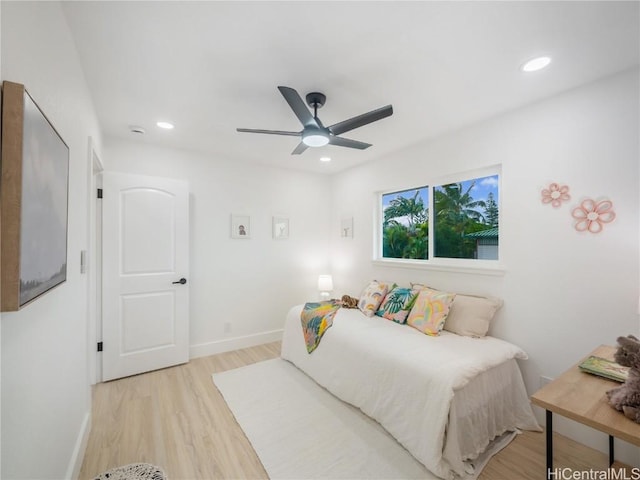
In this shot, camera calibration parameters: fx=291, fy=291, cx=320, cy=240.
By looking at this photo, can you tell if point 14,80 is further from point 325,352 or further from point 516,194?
point 516,194

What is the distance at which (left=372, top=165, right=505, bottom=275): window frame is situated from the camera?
8.43 feet

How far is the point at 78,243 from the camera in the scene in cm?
174

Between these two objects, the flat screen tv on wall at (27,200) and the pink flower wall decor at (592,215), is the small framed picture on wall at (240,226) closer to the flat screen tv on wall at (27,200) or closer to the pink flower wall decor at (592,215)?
the flat screen tv on wall at (27,200)

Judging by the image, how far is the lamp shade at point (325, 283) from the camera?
13.6ft

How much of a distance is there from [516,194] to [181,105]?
2.83 m

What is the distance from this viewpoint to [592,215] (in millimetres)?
1996

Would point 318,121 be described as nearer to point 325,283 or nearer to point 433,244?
point 433,244

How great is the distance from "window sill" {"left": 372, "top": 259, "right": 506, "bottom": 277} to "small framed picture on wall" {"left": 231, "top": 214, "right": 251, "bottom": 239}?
69.0 inches

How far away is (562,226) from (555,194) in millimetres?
243

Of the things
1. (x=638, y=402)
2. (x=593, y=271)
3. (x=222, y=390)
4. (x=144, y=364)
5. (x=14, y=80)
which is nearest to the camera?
(x=14, y=80)

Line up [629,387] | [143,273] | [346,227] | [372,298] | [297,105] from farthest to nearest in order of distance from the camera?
[346,227] → [372,298] → [143,273] → [297,105] → [629,387]

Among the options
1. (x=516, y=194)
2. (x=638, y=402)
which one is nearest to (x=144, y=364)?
(x=638, y=402)

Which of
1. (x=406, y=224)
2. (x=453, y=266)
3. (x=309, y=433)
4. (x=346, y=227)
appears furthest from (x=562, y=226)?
(x=346, y=227)

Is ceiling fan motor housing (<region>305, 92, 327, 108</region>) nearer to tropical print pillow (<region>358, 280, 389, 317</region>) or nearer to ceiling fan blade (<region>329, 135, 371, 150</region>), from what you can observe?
ceiling fan blade (<region>329, 135, 371, 150</region>)
